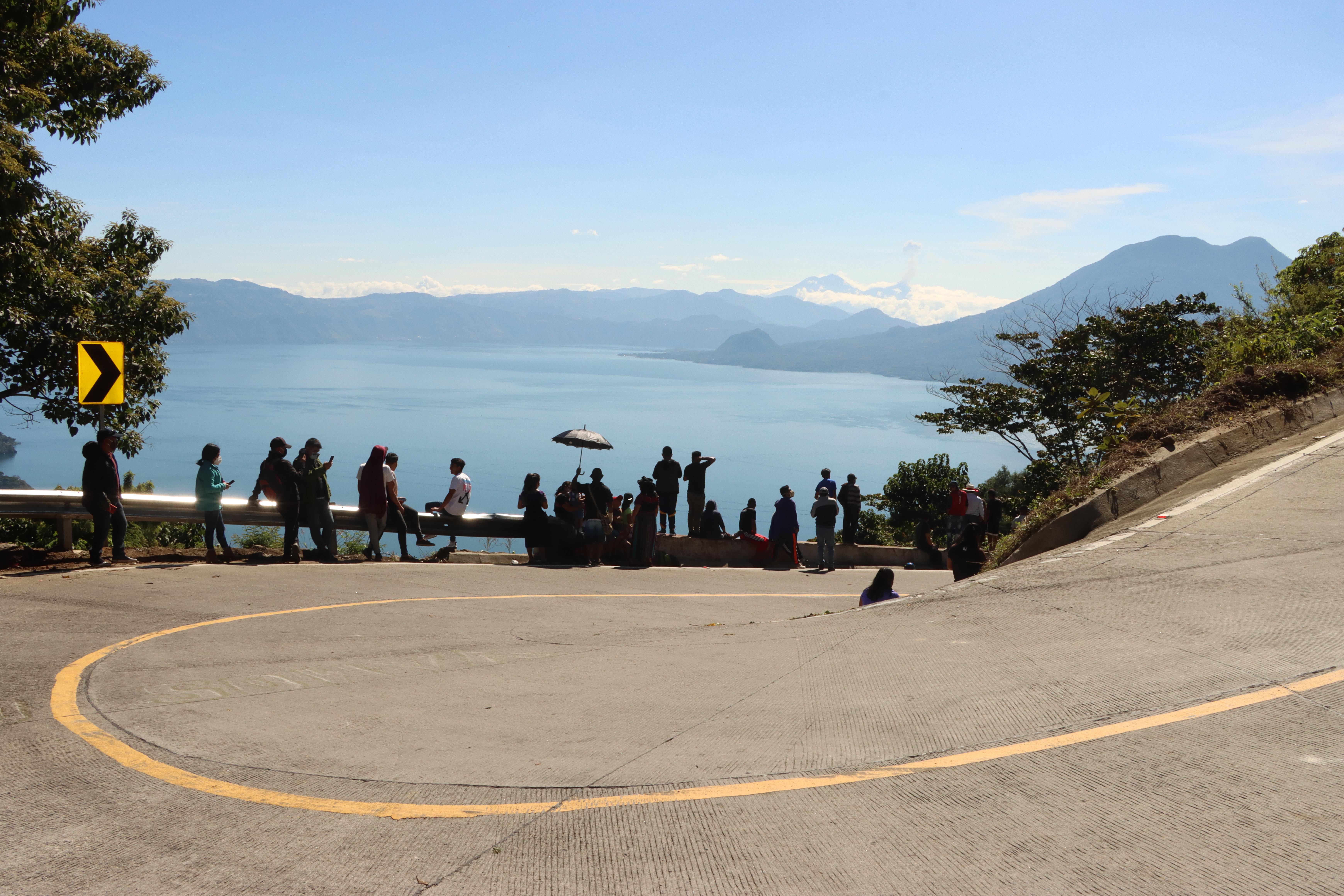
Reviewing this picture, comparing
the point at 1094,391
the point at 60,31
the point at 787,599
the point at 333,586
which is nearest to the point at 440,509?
the point at 333,586

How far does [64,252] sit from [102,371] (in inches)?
211

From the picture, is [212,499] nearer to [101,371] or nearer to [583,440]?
[101,371]

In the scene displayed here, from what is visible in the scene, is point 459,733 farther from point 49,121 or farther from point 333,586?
point 49,121

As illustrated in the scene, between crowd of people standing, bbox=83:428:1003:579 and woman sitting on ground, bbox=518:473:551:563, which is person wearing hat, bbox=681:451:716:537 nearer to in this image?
crowd of people standing, bbox=83:428:1003:579

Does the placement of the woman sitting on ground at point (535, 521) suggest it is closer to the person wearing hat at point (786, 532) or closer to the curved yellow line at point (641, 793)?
the person wearing hat at point (786, 532)

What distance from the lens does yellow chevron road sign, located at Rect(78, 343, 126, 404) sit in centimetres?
1026

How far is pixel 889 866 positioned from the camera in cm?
342

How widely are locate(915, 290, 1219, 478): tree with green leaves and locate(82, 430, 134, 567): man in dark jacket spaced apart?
80.5ft

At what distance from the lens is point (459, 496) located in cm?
1422

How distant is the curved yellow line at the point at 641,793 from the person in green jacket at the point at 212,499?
21.0 feet

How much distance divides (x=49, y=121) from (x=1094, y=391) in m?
15.7

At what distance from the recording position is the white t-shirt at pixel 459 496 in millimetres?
14180

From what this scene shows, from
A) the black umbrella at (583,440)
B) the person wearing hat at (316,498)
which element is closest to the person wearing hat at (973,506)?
the black umbrella at (583,440)

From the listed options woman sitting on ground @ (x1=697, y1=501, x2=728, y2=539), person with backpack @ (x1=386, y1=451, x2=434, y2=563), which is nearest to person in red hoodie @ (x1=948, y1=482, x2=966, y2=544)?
woman sitting on ground @ (x1=697, y1=501, x2=728, y2=539)
